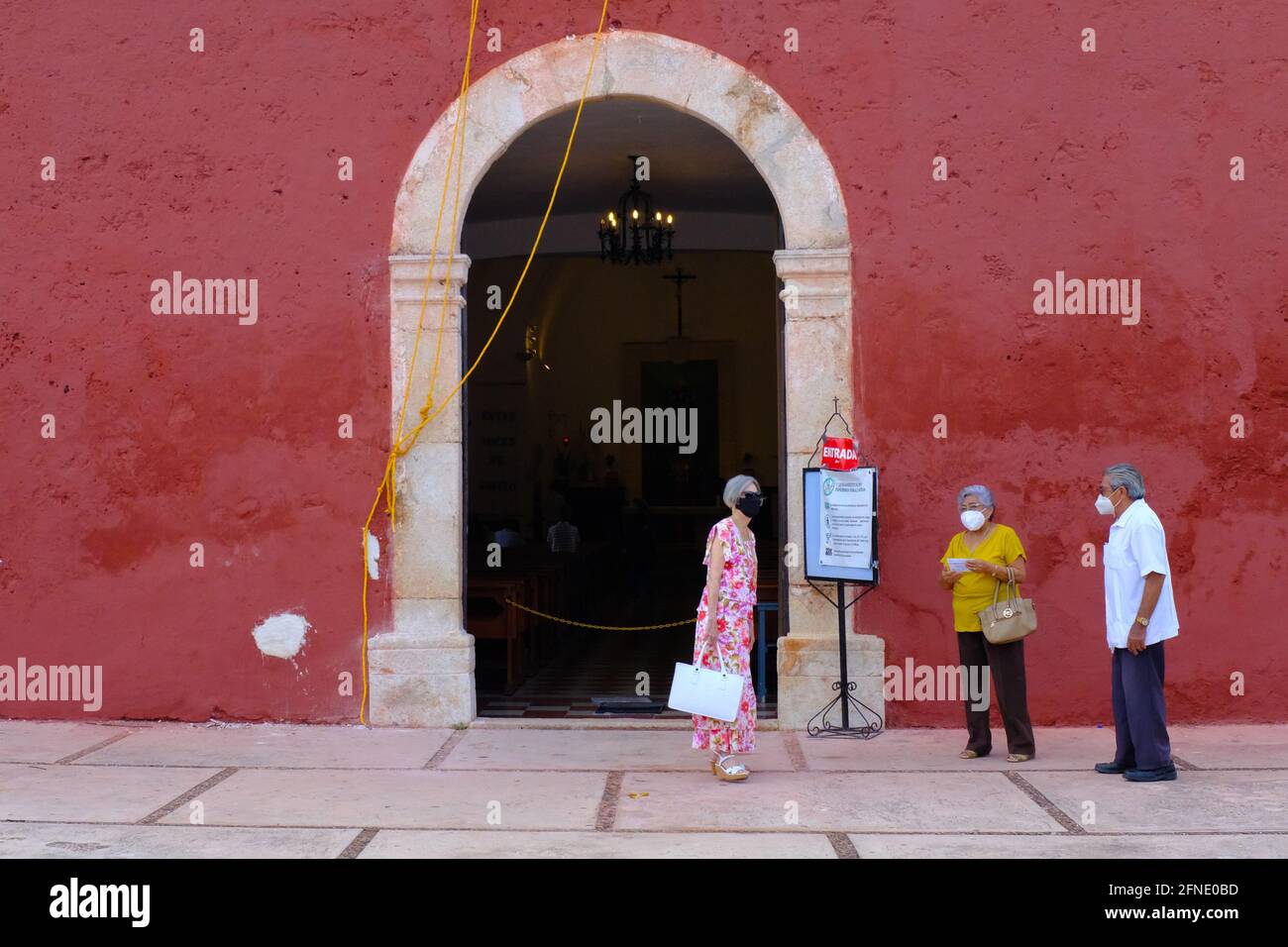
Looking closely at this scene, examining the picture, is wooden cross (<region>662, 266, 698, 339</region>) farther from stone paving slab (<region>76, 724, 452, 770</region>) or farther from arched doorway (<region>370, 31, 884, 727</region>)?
stone paving slab (<region>76, 724, 452, 770</region>)

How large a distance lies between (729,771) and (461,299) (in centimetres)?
305

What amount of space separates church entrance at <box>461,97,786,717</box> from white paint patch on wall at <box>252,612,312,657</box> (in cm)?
91

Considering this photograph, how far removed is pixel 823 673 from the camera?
7.39 metres

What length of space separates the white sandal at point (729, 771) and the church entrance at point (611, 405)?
1.16 meters

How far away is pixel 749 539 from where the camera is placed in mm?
6344

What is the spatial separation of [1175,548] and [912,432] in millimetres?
1524

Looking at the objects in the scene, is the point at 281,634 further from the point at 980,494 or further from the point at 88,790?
the point at 980,494

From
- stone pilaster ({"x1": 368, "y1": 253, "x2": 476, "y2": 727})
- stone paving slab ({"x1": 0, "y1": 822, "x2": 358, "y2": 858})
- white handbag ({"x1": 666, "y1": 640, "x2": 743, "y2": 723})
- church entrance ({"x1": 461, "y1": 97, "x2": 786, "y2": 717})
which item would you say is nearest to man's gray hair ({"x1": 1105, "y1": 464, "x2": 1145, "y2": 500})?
white handbag ({"x1": 666, "y1": 640, "x2": 743, "y2": 723})

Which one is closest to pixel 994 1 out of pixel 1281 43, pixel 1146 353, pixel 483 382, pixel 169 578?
pixel 1281 43

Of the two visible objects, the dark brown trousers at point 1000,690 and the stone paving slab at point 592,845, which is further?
the dark brown trousers at point 1000,690

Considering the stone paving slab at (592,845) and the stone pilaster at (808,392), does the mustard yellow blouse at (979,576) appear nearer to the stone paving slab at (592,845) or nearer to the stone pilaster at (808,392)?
the stone pilaster at (808,392)

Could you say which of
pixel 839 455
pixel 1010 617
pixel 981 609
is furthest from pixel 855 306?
pixel 1010 617

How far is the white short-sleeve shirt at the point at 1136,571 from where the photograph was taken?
6.08m

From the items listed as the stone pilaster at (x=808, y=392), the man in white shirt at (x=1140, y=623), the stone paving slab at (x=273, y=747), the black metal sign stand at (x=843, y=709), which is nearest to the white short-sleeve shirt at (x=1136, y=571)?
the man in white shirt at (x=1140, y=623)
